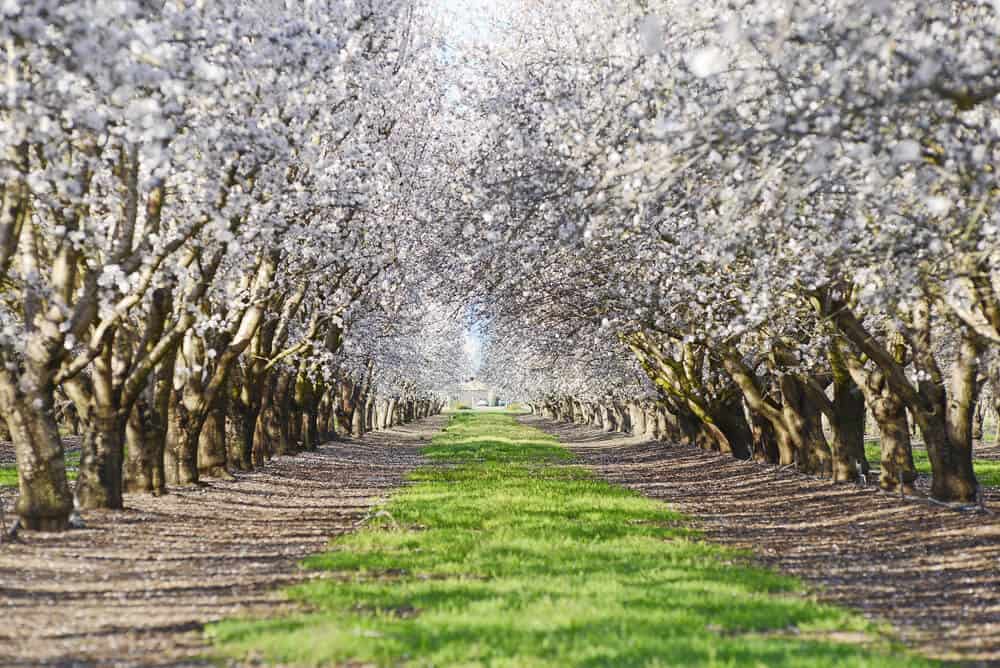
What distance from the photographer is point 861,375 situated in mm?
25578

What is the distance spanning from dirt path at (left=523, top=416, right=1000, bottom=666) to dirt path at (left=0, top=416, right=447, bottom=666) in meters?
6.76

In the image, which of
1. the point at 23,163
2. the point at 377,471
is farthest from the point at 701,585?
the point at 377,471

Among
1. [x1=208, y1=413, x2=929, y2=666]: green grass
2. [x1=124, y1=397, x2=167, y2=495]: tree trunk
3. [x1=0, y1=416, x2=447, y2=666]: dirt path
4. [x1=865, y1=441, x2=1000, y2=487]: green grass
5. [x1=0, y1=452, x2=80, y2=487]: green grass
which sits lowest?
[x1=865, y1=441, x2=1000, y2=487]: green grass

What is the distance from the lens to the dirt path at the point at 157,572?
34.2 ft

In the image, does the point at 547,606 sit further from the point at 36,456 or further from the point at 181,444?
the point at 181,444

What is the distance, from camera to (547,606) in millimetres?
11734

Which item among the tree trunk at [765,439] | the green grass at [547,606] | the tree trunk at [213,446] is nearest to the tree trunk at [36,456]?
the green grass at [547,606]

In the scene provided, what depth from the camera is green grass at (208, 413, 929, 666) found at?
9547 mm

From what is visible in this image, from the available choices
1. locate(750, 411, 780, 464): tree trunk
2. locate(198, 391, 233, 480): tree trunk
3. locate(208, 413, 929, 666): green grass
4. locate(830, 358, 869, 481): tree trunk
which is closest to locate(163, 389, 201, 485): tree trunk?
locate(198, 391, 233, 480): tree trunk

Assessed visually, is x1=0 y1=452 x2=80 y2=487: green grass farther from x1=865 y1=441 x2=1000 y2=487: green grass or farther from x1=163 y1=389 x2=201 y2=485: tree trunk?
x1=865 y1=441 x2=1000 y2=487: green grass

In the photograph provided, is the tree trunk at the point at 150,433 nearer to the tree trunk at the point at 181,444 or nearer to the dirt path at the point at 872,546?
the tree trunk at the point at 181,444

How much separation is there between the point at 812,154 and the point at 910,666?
4969 millimetres

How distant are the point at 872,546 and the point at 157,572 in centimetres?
1089

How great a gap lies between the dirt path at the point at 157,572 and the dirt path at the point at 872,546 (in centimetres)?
676
